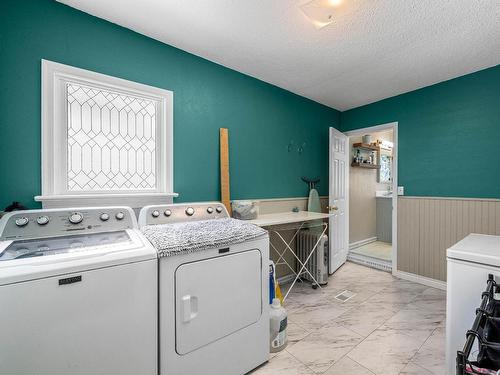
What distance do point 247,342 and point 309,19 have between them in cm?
233

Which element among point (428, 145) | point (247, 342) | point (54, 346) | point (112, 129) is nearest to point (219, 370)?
point (247, 342)

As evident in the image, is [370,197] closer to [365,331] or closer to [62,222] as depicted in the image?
[365,331]

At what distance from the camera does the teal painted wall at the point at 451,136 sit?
8.34 feet

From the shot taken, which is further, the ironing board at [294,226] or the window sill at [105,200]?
the ironing board at [294,226]

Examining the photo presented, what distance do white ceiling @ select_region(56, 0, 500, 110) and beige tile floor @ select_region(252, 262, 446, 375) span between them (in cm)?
248

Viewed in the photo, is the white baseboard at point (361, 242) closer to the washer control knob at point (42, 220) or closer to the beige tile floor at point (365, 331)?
the beige tile floor at point (365, 331)

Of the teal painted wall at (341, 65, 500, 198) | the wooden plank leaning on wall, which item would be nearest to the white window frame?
the wooden plank leaning on wall

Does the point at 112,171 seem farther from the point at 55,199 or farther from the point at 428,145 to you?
the point at 428,145

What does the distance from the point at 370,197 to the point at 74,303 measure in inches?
200

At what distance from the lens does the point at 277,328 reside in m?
1.79

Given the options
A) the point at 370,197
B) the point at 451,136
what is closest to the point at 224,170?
the point at 451,136

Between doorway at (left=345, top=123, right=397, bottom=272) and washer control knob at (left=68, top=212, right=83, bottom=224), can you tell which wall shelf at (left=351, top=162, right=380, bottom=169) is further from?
washer control knob at (left=68, top=212, right=83, bottom=224)

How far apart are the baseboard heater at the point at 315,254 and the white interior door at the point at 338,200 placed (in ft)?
0.80

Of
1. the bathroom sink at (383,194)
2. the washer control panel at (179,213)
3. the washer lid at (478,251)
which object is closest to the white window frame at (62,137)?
the washer control panel at (179,213)
